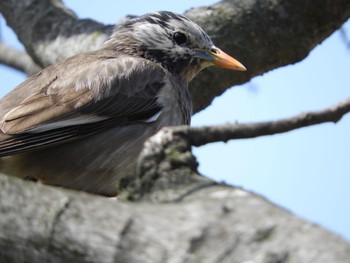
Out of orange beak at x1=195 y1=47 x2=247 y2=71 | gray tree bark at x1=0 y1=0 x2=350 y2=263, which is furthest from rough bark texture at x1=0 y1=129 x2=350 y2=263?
orange beak at x1=195 y1=47 x2=247 y2=71

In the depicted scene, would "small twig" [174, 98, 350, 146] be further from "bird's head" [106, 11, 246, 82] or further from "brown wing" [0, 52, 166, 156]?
"bird's head" [106, 11, 246, 82]

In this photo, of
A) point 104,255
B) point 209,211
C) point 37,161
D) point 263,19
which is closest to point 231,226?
point 209,211

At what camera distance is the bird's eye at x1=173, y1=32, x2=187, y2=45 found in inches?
212

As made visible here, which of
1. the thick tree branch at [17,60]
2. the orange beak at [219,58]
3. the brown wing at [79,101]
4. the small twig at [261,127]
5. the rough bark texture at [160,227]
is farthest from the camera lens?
the thick tree branch at [17,60]

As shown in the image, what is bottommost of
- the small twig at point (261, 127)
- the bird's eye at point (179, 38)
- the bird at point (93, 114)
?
the bird at point (93, 114)

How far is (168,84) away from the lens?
16.4 ft

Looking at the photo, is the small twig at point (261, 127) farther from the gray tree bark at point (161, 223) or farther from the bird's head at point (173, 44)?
the bird's head at point (173, 44)

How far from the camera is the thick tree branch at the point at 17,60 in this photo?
6409 millimetres

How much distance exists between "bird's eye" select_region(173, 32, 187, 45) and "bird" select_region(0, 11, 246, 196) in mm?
99

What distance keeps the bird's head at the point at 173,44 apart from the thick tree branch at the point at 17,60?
3.82 feet

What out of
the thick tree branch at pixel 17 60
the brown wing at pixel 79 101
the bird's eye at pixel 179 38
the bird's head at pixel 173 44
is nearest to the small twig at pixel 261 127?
the brown wing at pixel 79 101

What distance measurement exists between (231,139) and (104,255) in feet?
1.89

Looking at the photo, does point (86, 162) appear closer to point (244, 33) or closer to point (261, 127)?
point (244, 33)

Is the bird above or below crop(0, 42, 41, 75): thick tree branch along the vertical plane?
above
